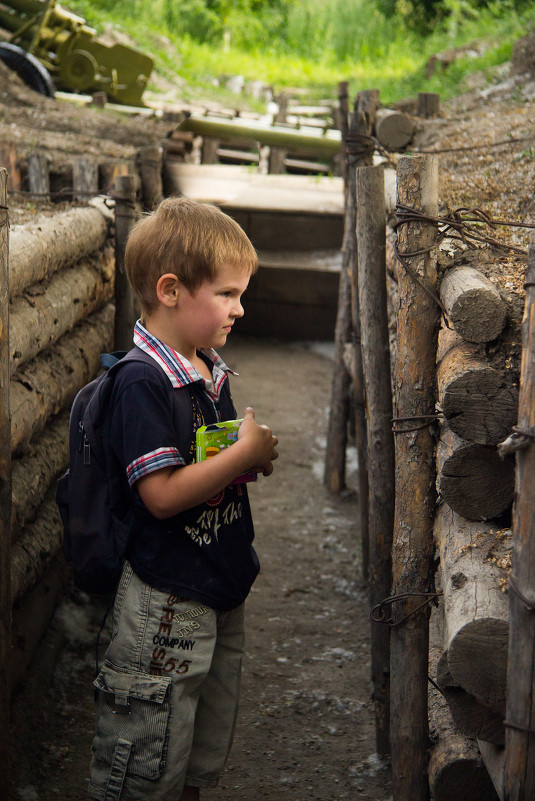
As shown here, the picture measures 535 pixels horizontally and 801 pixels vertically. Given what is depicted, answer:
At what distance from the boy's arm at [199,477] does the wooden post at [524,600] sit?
0.67 meters

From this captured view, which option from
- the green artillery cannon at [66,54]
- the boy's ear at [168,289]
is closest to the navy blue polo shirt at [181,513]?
the boy's ear at [168,289]

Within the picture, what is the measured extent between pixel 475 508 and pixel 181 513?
76 cm

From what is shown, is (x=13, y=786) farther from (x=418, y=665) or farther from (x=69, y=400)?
(x=69, y=400)

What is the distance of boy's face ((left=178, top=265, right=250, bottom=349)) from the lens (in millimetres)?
2178

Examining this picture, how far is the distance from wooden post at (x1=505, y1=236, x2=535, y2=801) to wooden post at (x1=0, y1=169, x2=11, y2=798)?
1.41 metres

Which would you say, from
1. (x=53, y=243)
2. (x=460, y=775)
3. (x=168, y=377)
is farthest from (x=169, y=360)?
(x=53, y=243)

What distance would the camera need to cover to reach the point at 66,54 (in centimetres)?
1334

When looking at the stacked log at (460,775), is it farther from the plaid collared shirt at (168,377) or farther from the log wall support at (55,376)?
the log wall support at (55,376)

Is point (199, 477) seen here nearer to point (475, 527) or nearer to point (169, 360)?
point (169, 360)

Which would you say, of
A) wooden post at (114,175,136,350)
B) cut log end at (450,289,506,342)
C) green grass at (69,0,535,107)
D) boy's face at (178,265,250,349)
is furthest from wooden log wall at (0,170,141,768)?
green grass at (69,0,535,107)

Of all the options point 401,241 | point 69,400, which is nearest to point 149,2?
point 69,400

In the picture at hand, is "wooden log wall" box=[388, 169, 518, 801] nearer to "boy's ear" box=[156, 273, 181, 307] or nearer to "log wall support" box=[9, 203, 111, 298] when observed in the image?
"boy's ear" box=[156, 273, 181, 307]

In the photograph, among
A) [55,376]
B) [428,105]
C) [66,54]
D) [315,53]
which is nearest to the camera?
[55,376]

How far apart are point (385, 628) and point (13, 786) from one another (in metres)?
1.40
